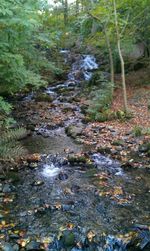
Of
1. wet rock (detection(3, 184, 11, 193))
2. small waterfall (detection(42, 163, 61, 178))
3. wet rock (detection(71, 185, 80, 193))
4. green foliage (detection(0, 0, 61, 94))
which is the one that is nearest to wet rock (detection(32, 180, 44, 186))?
small waterfall (detection(42, 163, 61, 178))

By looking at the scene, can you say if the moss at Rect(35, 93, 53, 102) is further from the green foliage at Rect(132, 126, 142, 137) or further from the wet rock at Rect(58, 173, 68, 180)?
the wet rock at Rect(58, 173, 68, 180)

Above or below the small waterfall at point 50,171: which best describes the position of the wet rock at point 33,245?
above

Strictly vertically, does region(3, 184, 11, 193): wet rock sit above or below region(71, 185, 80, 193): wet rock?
above

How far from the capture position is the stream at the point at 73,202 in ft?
20.7

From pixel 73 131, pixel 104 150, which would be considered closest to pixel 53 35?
pixel 73 131

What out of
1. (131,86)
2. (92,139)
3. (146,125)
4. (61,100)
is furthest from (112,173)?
(131,86)

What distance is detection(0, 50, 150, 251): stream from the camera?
632 centimetres

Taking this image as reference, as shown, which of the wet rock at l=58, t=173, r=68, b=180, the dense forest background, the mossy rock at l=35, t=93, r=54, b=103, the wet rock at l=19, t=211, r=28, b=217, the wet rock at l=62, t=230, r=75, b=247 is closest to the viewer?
the wet rock at l=62, t=230, r=75, b=247

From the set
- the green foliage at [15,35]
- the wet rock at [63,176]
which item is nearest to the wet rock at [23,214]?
the wet rock at [63,176]

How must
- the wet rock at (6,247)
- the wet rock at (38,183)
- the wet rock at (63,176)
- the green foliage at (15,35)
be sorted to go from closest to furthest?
the wet rock at (6,247)
the wet rock at (38,183)
the green foliage at (15,35)
the wet rock at (63,176)

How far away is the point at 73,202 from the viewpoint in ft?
25.4

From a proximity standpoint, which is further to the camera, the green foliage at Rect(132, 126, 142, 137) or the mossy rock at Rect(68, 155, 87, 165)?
the green foliage at Rect(132, 126, 142, 137)

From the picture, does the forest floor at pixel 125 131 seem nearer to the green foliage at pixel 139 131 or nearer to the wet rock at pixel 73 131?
the green foliage at pixel 139 131

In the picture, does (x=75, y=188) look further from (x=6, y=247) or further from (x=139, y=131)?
(x=139, y=131)
